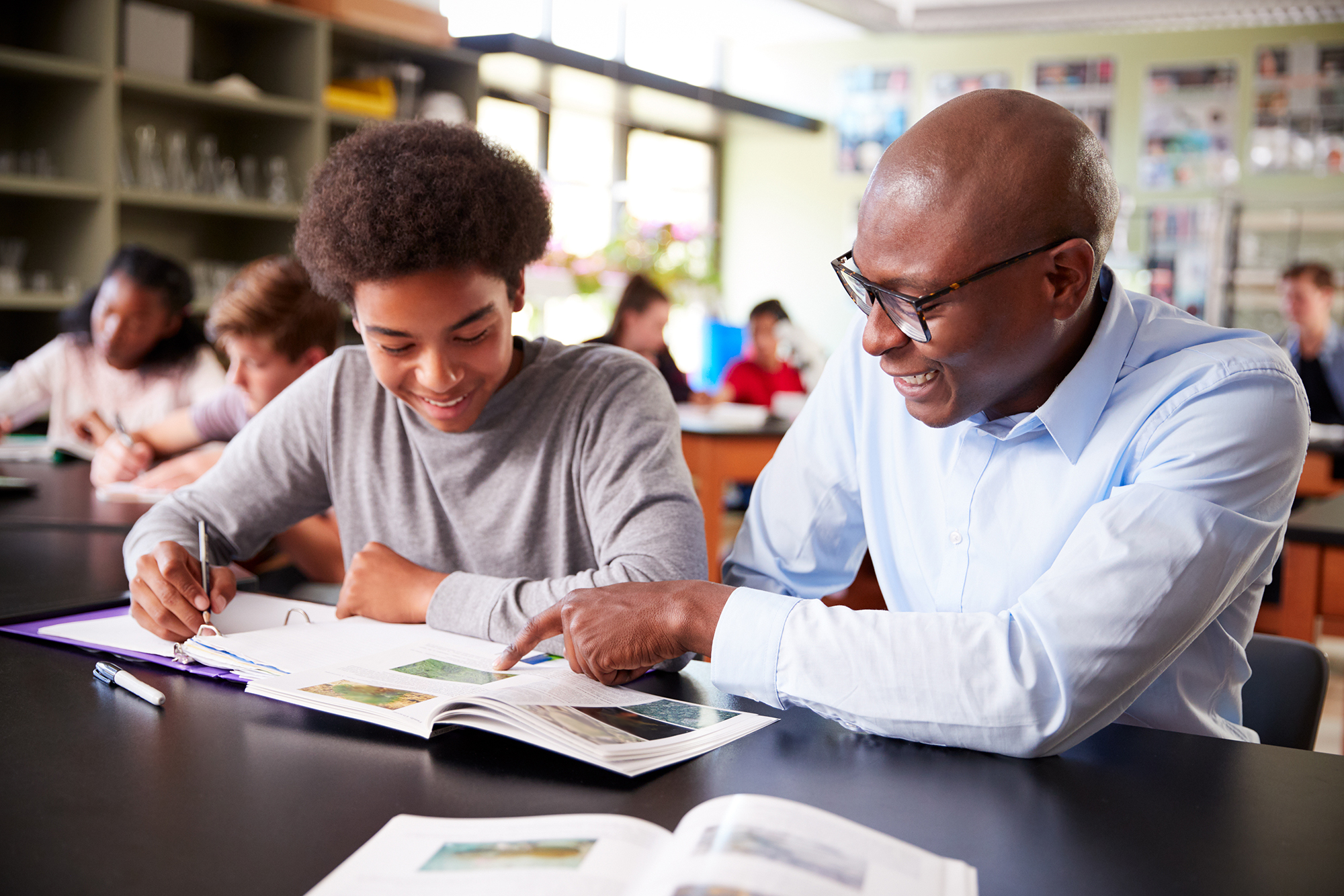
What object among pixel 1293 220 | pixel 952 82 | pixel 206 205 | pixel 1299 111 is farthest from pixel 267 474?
pixel 1299 111

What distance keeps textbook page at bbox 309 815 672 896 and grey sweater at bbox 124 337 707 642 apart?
0.60 meters

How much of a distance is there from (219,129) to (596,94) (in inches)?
94.8

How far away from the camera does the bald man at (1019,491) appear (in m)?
0.86

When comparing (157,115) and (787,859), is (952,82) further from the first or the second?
(787,859)

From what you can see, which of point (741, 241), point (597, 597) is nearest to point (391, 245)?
point (597, 597)

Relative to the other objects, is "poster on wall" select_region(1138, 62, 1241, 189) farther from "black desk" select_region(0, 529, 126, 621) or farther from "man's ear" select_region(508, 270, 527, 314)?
"black desk" select_region(0, 529, 126, 621)

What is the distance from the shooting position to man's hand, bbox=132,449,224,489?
2.21m

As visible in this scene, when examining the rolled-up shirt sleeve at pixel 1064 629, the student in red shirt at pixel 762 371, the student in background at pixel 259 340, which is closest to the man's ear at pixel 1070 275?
the rolled-up shirt sleeve at pixel 1064 629

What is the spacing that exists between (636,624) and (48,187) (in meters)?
3.44

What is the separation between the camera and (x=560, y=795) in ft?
2.48

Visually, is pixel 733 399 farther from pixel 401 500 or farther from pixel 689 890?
pixel 689 890

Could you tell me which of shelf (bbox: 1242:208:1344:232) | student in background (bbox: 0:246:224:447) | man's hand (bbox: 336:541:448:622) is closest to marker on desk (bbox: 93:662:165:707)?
man's hand (bbox: 336:541:448:622)

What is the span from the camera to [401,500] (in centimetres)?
143

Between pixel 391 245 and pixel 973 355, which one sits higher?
pixel 391 245
